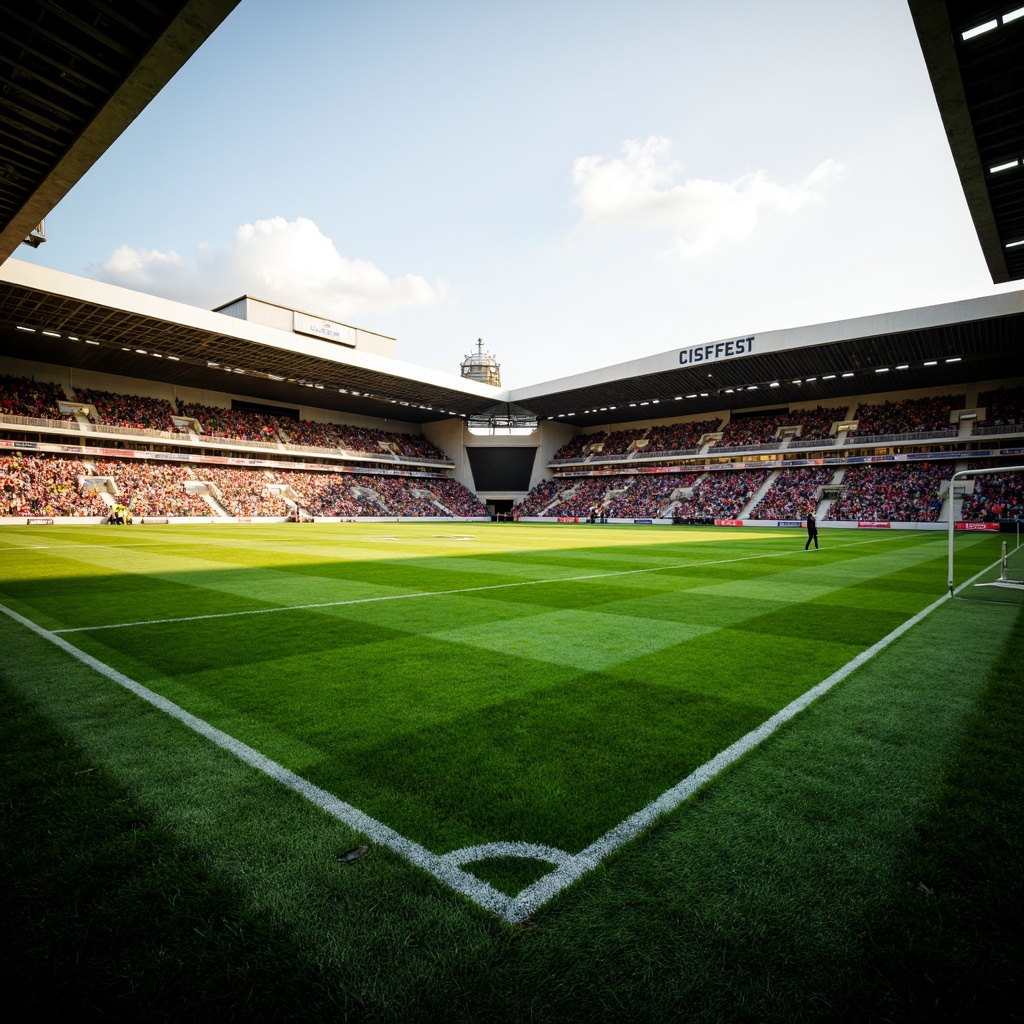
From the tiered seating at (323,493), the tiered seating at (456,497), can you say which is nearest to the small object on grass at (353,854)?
the tiered seating at (323,493)

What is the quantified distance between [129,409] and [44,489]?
1179cm

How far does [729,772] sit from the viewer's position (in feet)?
12.1

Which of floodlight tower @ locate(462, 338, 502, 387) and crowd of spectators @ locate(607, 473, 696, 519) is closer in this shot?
crowd of spectators @ locate(607, 473, 696, 519)

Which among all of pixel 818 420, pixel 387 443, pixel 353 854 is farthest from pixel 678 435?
pixel 353 854

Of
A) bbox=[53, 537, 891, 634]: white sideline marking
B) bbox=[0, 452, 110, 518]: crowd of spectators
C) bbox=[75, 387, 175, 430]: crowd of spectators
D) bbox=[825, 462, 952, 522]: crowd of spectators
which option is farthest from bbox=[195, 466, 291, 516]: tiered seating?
bbox=[825, 462, 952, 522]: crowd of spectators

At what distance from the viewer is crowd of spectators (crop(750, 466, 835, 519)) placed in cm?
4827

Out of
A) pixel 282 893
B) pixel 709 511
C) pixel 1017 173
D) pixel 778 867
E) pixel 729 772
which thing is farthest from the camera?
pixel 709 511

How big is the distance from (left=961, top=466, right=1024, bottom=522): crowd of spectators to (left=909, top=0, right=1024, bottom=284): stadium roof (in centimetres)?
2796

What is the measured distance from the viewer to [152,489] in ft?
149

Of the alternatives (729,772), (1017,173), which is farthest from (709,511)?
(729,772)

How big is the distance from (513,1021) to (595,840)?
1139 millimetres

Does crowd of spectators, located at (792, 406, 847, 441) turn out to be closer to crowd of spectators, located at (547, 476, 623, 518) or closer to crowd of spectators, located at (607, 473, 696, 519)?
crowd of spectators, located at (607, 473, 696, 519)

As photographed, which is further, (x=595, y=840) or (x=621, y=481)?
(x=621, y=481)

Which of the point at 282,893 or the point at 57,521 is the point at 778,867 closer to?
the point at 282,893
